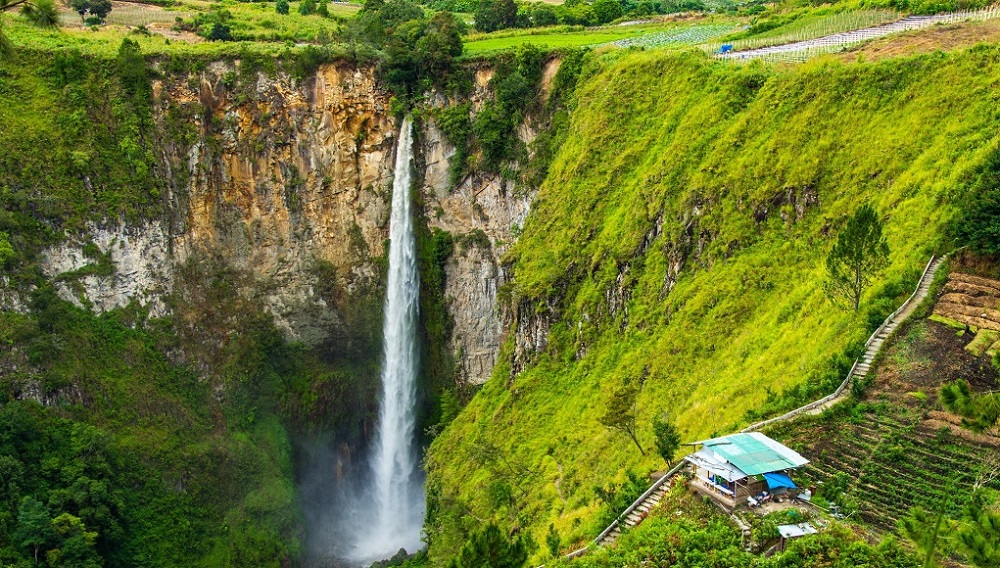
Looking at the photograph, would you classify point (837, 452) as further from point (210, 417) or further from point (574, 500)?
point (210, 417)

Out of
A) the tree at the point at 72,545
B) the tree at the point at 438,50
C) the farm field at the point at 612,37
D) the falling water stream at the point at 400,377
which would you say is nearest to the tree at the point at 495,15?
the farm field at the point at 612,37

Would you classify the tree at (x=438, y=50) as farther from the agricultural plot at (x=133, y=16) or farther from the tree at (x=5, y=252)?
the tree at (x=5, y=252)

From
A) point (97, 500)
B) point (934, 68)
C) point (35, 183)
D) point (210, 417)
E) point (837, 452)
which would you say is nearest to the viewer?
point (837, 452)

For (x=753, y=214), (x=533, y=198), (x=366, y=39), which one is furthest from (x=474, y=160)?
(x=753, y=214)

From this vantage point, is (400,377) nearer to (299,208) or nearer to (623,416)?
(299,208)

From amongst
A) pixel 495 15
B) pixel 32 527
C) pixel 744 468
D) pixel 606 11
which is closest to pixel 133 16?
pixel 495 15

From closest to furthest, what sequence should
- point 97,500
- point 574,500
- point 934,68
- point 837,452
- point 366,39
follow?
1. point 837,452
2. point 574,500
3. point 934,68
4. point 97,500
5. point 366,39
